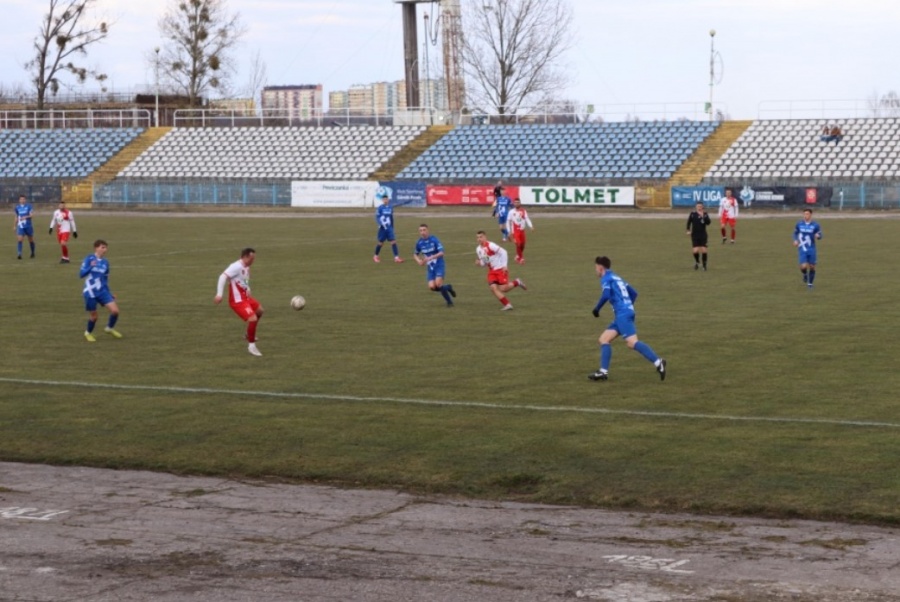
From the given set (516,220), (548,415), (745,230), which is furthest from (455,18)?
(548,415)

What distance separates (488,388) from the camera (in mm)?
18453

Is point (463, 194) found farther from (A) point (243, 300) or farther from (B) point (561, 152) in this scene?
(A) point (243, 300)

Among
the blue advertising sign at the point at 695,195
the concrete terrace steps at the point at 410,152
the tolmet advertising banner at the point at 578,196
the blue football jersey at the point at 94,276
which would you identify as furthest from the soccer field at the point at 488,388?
the concrete terrace steps at the point at 410,152

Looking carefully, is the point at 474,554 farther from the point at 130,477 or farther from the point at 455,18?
the point at 455,18

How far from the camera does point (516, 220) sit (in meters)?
39.3

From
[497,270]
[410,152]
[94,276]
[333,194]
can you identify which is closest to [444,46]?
[410,152]

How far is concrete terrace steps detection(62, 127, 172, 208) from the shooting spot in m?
79.2

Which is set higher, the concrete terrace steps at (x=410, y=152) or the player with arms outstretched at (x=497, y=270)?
the concrete terrace steps at (x=410, y=152)

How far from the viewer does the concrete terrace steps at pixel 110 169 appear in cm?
7919

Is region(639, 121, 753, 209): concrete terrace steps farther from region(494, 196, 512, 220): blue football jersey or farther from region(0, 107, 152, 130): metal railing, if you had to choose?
region(0, 107, 152, 130): metal railing

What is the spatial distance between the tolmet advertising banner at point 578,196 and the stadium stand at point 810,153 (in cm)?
443

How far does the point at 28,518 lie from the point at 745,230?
4289 cm

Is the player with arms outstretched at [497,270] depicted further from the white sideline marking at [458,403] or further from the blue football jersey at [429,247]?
the white sideline marking at [458,403]

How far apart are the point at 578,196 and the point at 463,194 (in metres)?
6.23
